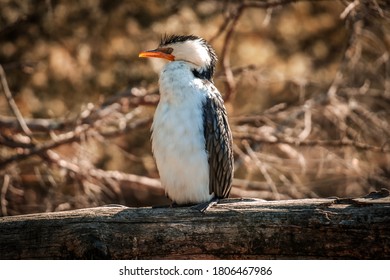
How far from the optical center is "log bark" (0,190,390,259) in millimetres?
2789

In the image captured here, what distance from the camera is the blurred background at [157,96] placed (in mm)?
5340

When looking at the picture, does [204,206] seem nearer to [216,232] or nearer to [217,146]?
[216,232]

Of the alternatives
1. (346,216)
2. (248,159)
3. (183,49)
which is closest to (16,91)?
(248,159)

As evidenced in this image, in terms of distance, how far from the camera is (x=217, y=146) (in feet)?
11.5

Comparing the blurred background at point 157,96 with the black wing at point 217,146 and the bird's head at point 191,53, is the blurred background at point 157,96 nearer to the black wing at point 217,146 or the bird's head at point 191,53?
the bird's head at point 191,53

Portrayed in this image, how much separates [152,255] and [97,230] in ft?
0.95

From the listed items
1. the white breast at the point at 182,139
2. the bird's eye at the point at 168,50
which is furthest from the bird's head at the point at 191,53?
the white breast at the point at 182,139

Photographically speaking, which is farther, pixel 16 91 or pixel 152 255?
pixel 16 91

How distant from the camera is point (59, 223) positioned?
3.01 m

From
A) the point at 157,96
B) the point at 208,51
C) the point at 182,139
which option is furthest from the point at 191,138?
the point at 157,96

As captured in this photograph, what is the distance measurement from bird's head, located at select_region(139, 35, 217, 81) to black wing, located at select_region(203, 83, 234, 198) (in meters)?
0.15

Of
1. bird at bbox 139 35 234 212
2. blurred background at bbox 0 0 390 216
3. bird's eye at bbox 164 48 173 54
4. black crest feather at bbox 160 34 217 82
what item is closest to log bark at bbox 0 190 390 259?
bird at bbox 139 35 234 212

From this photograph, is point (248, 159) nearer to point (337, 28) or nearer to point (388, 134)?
point (388, 134)

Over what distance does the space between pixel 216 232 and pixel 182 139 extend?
0.68m
